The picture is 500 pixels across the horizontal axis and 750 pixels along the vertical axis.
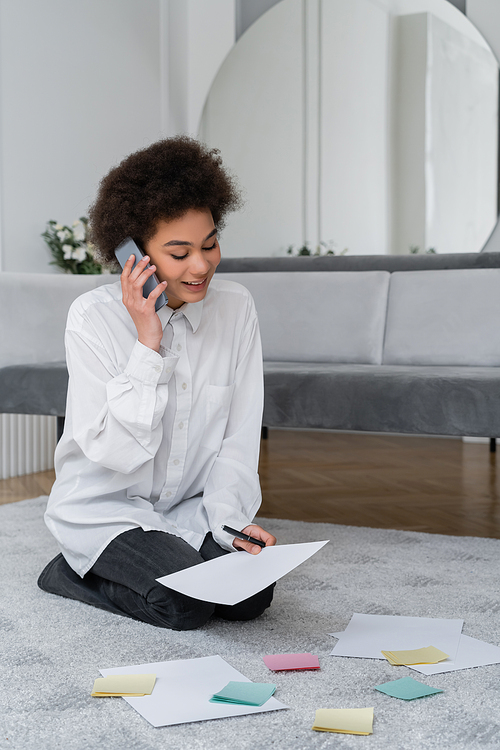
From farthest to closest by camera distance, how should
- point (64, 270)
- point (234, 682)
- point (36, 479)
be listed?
point (64, 270), point (36, 479), point (234, 682)

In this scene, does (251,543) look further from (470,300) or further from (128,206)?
(470,300)

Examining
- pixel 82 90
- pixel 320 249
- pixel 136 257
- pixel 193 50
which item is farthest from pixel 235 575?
pixel 193 50

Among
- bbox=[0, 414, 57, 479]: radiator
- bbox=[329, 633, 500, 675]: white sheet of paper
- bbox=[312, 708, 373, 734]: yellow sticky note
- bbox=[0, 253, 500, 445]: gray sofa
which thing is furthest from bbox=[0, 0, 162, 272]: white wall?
bbox=[312, 708, 373, 734]: yellow sticky note

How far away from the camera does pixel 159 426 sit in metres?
1.49

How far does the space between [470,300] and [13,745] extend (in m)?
1.92

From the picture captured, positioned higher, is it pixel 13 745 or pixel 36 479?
pixel 13 745

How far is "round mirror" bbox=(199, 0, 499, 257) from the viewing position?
13.7ft

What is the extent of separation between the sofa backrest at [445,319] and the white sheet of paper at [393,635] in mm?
1137

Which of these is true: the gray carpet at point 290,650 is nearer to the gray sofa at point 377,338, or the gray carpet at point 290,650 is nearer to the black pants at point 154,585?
the black pants at point 154,585

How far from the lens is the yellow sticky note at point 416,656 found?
1.26m

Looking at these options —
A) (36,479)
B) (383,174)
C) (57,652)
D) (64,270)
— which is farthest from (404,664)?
(383,174)

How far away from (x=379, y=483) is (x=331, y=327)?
0.80 metres

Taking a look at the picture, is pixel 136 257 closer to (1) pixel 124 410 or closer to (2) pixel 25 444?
(1) pixel 124 410

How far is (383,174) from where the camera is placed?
14.6 feet
